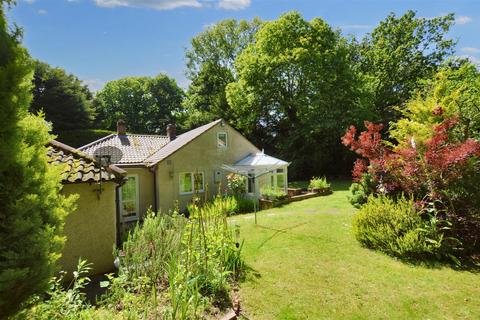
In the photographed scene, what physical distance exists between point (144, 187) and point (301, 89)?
18.9 metres

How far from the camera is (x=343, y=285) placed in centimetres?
582

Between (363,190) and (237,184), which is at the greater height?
(237,184)

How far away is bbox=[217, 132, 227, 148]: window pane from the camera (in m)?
18.5

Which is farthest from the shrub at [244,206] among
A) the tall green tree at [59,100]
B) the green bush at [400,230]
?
the tall green tree at [59,100]

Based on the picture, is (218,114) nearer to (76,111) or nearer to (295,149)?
(295,149)

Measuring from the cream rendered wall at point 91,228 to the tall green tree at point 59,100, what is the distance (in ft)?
92.3

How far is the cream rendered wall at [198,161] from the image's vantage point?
1578 cm

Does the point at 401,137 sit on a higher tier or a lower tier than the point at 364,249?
higher

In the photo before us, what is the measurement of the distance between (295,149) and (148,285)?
2535 centimetres

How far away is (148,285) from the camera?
483 centimetres

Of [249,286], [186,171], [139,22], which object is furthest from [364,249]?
[139,22]

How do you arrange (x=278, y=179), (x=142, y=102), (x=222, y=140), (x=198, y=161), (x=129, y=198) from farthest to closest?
(x=142, y=102), (x=278, y=179), (x=222, y=140), (x=198, y=161), (x=129, y=198)

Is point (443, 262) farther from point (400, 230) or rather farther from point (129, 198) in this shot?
point (129, 198)

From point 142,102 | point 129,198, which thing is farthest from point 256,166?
point 142,102
